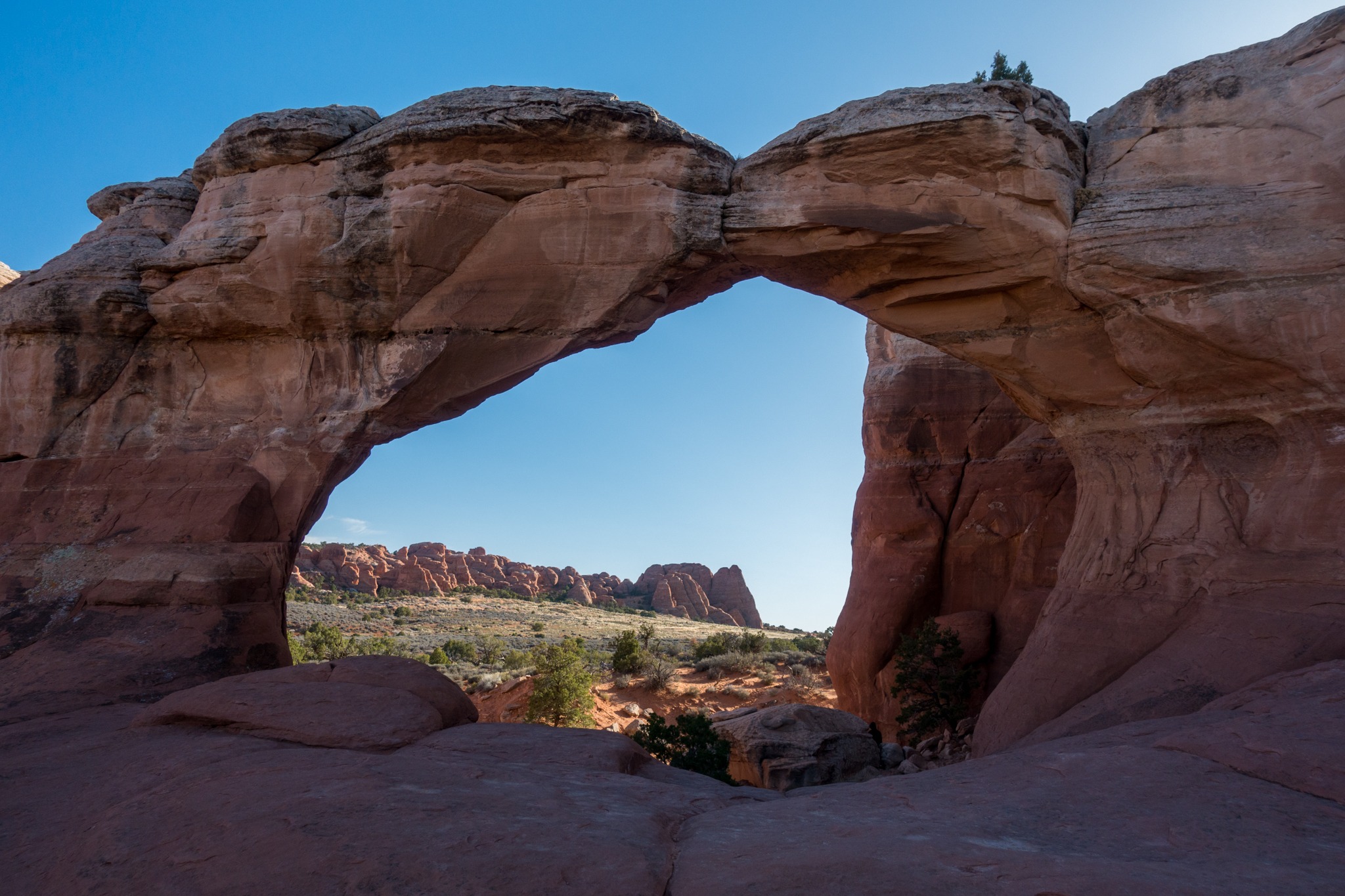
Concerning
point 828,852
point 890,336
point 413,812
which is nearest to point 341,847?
point 413,812

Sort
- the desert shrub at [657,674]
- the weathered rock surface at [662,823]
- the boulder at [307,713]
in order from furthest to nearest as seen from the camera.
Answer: the desert shrub at [657,674] < the boulder at [307,713] < the weathered rock surface at [662,823]

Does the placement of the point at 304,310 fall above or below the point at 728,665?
above

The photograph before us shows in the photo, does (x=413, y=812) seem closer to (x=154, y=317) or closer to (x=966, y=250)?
(x=966, y=250)

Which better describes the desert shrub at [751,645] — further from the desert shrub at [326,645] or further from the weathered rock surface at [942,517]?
the desert shrub at [326,645]

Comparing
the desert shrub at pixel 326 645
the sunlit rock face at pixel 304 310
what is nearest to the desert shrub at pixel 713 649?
the desert shrub at pixel 326 645

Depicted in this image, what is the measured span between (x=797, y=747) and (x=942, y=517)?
674 centimetres

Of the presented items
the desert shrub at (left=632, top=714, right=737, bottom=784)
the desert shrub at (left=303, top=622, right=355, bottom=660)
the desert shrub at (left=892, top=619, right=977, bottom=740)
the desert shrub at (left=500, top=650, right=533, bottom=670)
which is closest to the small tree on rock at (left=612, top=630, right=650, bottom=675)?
the desert shrub at (left=500, top=650, right=533, bottom=670)

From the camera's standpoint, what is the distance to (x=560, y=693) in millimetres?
15344

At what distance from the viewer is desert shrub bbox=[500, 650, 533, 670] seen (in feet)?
75.8

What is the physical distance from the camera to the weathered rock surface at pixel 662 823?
3441mm

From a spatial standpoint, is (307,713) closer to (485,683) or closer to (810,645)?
(485,683)

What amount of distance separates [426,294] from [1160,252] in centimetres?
898

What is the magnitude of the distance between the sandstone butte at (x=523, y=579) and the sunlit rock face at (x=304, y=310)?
4448cm

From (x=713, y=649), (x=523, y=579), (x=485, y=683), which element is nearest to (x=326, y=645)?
(x=485, y=683)
